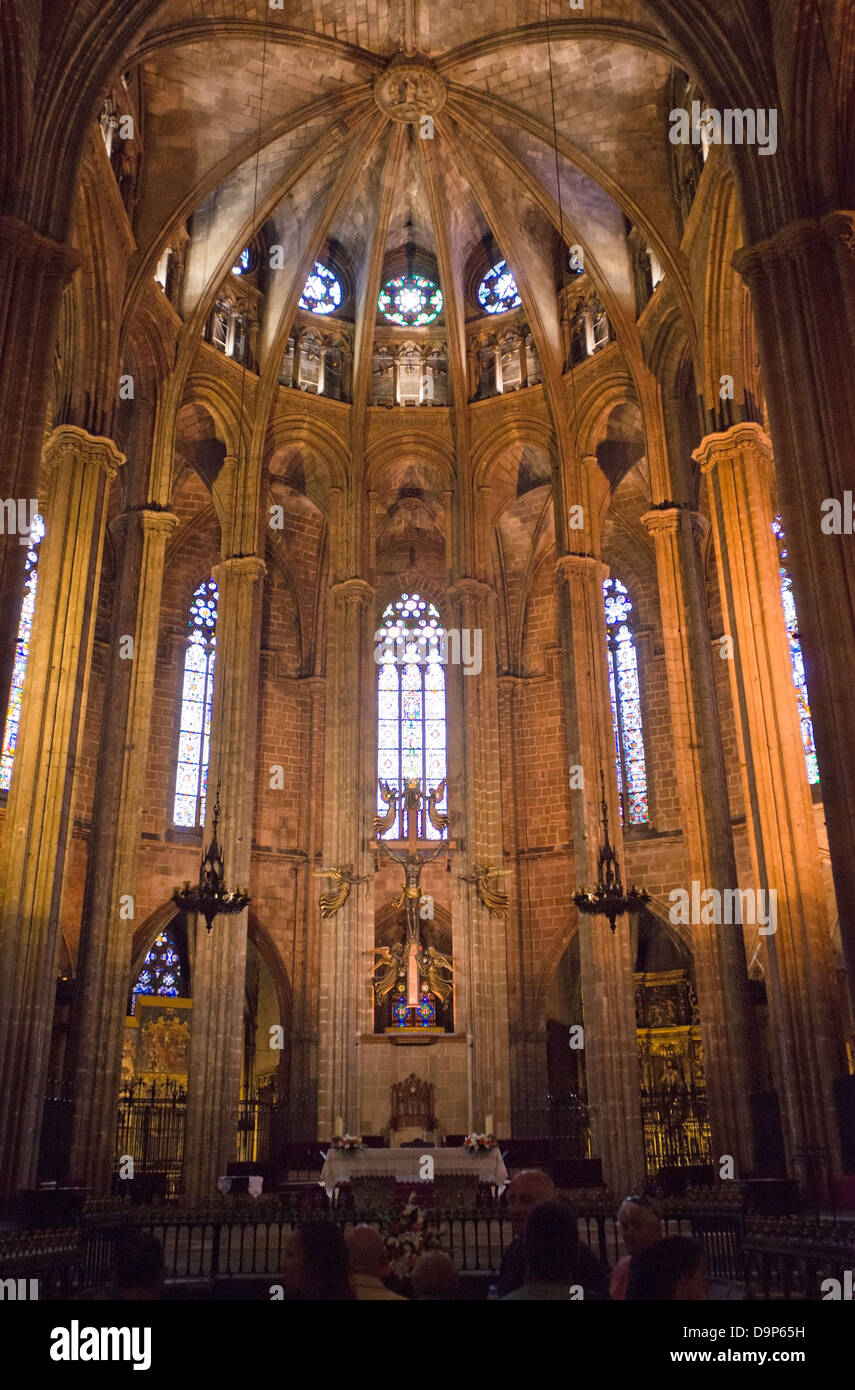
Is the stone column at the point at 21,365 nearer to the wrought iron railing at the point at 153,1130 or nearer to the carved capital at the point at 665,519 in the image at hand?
the carved capital at the point at 665,519

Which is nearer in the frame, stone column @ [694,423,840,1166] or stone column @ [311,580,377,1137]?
stone column @ [694,423,840,1166]

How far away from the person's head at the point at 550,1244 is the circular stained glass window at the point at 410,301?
926 inches

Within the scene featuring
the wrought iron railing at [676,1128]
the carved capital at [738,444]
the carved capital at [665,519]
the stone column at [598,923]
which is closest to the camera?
the carved capital at [738,444]

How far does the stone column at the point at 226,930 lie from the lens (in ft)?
58.2

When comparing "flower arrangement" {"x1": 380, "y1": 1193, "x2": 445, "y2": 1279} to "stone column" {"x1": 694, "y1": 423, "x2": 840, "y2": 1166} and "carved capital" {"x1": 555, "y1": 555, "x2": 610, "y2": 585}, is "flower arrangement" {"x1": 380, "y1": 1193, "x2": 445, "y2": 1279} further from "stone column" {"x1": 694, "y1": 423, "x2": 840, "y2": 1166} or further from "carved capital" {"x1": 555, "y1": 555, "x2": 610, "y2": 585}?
"carved capital" {"x1": 555, "y1": 555, "x2": 610, "y2": 585}

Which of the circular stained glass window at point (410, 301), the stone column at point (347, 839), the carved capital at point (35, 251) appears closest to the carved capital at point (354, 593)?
the stone column at point (347, 839)

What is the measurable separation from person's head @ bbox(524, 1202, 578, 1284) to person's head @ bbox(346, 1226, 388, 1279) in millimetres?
1022

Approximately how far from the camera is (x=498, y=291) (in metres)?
25.5

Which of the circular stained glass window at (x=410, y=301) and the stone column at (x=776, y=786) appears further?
the circular stained glass window at (x=410, y=301)

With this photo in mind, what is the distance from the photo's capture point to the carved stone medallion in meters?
20.9

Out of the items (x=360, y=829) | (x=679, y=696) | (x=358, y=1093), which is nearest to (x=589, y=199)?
(x=679, y=696)

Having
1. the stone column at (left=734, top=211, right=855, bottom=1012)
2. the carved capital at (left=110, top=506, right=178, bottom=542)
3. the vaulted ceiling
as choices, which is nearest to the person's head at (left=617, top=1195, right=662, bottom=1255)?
the stone column at (left=734, top=211, right=855, bottom=1012)

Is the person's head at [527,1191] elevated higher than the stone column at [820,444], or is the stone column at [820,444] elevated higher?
the stone column at [820,444]

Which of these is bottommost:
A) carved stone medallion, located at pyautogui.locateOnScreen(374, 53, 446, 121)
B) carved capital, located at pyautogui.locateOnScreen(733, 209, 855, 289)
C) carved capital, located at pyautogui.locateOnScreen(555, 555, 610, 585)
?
carved capital, located at pyautogui.locateOnScreen(733, 209, 855, 289)
